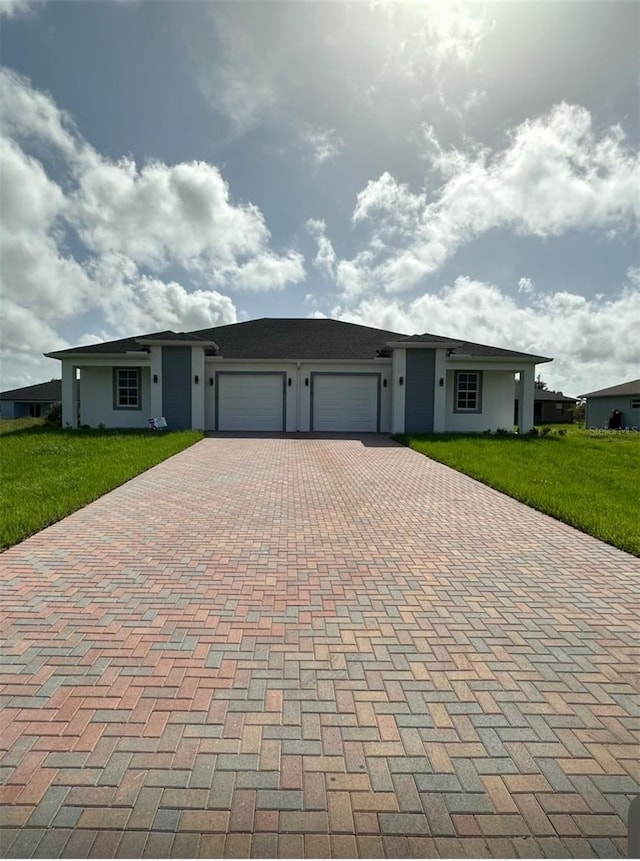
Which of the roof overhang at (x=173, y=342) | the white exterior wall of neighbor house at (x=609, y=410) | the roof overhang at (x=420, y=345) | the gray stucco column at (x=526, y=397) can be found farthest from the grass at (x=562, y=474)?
the white exterior wall of neighbor house at (x=609, y=410)

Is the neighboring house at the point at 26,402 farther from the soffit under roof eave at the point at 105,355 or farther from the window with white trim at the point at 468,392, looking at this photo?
the window with white trim at the point at 468,392

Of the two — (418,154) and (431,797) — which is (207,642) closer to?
(431,797)

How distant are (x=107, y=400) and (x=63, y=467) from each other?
960 cm

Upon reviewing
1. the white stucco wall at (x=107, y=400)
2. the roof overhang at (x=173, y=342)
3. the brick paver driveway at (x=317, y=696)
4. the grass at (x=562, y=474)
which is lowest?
the brick paver driveway at (x=317, y=696)

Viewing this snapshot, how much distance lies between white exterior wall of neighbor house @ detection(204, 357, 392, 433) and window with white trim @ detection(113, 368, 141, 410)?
3270mm

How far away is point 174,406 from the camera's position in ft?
56.4

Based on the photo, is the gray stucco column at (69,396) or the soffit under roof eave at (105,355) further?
the gray stucco column at (69,396)

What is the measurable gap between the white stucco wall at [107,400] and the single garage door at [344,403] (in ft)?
24.5

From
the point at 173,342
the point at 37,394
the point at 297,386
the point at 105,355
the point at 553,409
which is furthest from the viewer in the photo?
the point at 553,409

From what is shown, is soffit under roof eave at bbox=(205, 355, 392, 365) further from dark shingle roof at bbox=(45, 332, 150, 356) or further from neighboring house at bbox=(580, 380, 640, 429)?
neighboring house at bbox=(580, 380, 640, 429)

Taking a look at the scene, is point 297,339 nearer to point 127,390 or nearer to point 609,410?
point 127,390

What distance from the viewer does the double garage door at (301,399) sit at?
1811 cm

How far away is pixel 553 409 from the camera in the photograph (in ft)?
140

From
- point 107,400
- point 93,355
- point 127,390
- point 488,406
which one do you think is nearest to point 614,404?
point 488,406
